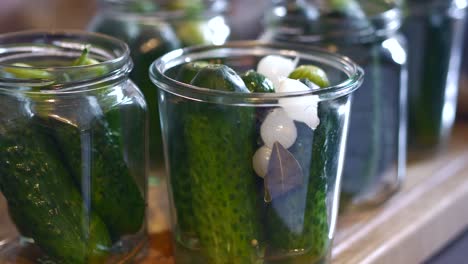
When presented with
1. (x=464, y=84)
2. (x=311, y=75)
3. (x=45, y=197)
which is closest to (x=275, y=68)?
(x=311, y=75)

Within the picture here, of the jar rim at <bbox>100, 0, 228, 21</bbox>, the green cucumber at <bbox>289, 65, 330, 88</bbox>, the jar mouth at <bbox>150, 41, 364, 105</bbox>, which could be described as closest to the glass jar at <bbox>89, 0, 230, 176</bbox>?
the jar rim at <bbox>100, 0, 228, 21</bbox>

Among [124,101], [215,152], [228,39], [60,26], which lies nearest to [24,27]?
[60,26]

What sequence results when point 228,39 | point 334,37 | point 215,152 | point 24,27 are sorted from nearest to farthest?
1. point 215,152
2. point 334,37
3. point 228,39
4. point 24,27

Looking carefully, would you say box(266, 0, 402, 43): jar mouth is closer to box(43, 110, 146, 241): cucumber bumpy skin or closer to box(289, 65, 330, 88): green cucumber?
box(289, 65, 330, 88): green cucumber

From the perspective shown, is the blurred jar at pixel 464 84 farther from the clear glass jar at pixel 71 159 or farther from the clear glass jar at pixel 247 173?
the clear glass jar at pixel 71 159

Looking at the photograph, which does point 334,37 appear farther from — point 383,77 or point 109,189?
point 109,189

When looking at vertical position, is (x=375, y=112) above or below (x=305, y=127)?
below
